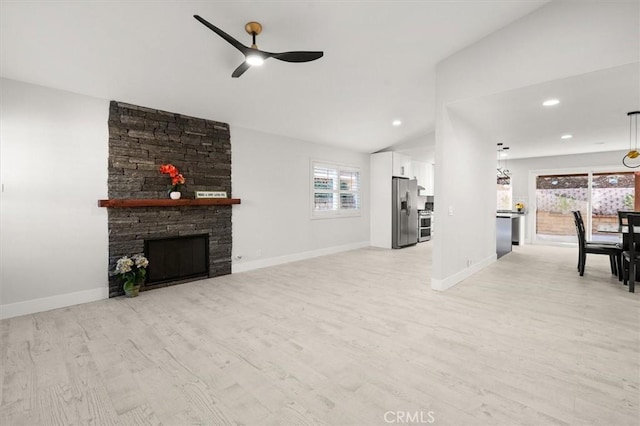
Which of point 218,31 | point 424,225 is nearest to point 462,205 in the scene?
point 218,31

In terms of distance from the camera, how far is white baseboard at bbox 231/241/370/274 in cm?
518

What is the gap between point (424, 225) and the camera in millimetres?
8641

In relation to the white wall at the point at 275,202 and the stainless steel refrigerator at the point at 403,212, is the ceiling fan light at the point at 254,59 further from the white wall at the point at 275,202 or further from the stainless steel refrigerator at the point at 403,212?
the stainless steel refrigerator at the point at 403,212

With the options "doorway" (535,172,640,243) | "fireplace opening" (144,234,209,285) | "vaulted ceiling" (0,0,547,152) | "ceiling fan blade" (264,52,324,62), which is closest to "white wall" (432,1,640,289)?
"vaulted ceiling" (0,0,547,152)

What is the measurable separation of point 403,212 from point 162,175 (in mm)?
5577

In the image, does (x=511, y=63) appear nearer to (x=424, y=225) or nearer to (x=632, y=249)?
(x=632, y=249)

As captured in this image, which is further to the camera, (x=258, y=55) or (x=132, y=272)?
(x=132, y=272)

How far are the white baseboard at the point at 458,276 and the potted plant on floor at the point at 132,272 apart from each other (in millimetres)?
3965

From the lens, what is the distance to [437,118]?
13.0ft

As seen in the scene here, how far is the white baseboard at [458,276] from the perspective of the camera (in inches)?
154

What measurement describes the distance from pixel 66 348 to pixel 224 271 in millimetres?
2525

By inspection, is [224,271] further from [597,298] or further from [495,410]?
[597,298]

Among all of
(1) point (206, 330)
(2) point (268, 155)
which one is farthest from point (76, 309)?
(2) point (268, 155)

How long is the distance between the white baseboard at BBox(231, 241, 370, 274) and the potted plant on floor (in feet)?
4.81
